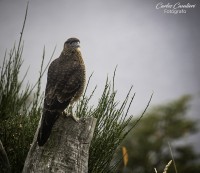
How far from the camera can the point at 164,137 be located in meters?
11.4

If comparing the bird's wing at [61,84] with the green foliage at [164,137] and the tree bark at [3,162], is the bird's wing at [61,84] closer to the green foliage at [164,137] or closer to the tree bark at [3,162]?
the tree bark at [3,162]

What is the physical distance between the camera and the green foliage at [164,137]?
1087 centimetres

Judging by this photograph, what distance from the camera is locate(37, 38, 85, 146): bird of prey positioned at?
7.25 ft

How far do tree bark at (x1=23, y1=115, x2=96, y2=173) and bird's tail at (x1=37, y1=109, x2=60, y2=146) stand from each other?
1.5 inches

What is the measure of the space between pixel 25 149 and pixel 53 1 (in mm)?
2220

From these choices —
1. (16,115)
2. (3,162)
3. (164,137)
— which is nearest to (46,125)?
(3,162)

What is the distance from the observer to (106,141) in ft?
8.39

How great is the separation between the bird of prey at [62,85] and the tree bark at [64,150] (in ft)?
0.20

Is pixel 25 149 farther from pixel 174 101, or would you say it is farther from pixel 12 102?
pixel 174 101

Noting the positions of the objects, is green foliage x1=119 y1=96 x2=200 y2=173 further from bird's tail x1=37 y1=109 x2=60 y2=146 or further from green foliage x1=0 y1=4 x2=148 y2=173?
bird's tail x1=37 y1=109 x2=60 y2=146

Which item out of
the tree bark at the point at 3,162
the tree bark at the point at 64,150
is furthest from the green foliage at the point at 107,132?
the tree bark at the point at 3,162

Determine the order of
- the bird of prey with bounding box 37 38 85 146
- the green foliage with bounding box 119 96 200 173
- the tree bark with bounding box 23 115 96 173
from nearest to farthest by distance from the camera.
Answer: the tree bark with bounding box 23 115 96 173, the bird of prey with bounding box 37 38 85 146, the green foliage with bounding box 119 96 200 173

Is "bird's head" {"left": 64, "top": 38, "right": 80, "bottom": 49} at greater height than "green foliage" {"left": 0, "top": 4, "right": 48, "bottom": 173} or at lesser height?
greater

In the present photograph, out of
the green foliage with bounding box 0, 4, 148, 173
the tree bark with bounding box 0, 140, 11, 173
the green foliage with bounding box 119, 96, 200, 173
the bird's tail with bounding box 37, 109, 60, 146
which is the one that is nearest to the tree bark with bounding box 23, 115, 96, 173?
the bird's tail with bounding box 37, 109, 60, 146
